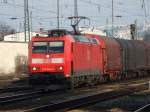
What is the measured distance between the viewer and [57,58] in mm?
27031

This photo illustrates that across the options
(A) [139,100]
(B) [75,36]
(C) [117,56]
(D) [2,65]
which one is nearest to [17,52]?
(D) [2,65]

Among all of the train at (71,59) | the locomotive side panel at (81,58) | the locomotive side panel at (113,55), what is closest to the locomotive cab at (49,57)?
the train at (71,59)

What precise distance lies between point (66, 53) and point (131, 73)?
16546mm

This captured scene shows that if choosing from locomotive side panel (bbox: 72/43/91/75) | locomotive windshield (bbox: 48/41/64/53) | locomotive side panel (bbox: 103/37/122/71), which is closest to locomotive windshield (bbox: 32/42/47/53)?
locomotive windshield (bbox: 48/41/64/53)

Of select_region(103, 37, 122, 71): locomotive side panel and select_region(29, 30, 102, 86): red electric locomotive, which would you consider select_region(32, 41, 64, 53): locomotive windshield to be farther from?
select_region(103, 37, 122, 71): locomotive side panel

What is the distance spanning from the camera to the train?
26641mm

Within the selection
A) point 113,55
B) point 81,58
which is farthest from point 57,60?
point 113,55

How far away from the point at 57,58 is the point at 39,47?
1.37 m

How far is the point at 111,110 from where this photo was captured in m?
17.6

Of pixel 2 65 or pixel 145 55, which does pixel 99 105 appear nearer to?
pixel 145 55

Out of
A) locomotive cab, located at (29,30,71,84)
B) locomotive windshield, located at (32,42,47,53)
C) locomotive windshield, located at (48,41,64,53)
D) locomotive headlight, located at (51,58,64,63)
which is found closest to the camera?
locomotive cab, located at (29,30,71,84)

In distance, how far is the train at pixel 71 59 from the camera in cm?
2664

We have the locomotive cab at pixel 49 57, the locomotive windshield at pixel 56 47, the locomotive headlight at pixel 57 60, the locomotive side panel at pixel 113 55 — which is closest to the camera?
the locomotive cab at pixel 49 57

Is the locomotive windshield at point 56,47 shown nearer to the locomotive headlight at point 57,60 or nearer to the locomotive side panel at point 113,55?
the locomotive headlight at point 57,60
